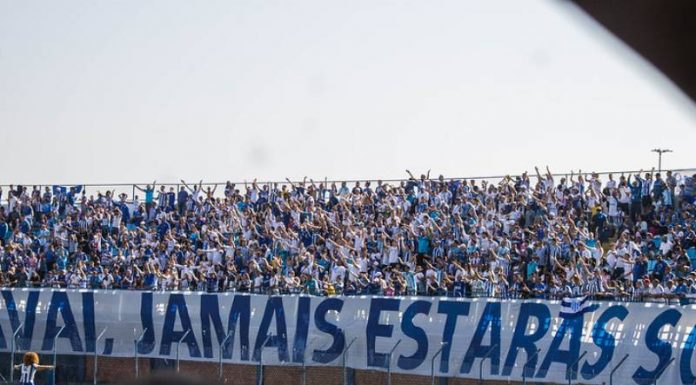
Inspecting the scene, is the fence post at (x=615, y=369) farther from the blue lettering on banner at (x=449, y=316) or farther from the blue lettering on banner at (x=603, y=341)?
the blue lettering on banner at (x=449, y=316)

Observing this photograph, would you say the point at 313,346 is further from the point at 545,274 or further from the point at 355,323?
the point at 545,274

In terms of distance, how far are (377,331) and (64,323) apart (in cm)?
847

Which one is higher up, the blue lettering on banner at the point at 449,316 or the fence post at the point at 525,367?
the blue lettering on banner at the point at 449,316

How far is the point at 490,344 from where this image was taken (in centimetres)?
2241

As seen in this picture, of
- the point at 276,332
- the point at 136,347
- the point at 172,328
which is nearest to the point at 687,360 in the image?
the point at 276,332

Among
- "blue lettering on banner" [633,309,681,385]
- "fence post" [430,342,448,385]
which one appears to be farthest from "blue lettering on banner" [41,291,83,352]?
"blue lettering on banner" [633,309,681,385]

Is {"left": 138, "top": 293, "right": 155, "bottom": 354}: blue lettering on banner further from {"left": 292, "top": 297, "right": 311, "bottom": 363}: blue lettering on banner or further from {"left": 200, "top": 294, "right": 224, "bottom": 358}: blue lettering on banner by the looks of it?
{"left": 292, "top": 297, "right": 311, "bottom": 363}: blue lettering on banner

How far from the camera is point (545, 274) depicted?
23.8 m

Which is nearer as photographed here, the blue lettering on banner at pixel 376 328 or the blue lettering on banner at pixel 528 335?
the blue lettering on banner at pixel 528 335

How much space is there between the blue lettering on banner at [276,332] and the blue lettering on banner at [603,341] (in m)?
6.72

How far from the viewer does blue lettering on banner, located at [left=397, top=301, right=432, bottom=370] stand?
74.5 feet

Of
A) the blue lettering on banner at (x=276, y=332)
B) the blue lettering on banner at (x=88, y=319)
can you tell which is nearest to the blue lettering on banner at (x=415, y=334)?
the blue lettering on banner at (x=276, y=332)

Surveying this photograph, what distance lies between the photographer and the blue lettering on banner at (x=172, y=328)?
2581cm

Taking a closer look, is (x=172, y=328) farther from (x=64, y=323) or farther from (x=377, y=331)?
(x=377, y=331)
